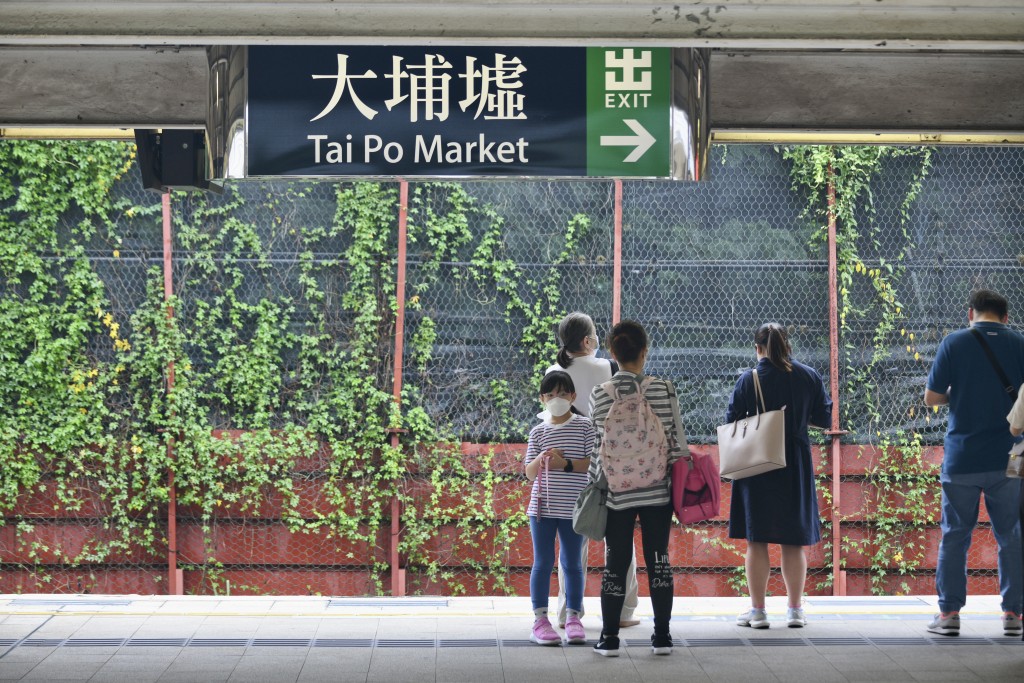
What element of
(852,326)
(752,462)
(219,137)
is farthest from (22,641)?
(852,326)

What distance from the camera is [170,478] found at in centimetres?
860

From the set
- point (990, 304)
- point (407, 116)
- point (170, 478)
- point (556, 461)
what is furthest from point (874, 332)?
point (170, 478)

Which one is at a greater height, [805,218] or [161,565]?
[805,218]

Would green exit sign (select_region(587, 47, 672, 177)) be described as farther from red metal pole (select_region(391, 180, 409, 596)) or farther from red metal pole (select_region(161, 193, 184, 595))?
red metal pole (select_region(161, 193, 184, 595))

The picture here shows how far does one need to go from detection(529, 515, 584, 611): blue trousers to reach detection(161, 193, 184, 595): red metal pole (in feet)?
12.0

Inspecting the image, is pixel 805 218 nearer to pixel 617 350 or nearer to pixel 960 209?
pixel 960 209

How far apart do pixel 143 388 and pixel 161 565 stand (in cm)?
127

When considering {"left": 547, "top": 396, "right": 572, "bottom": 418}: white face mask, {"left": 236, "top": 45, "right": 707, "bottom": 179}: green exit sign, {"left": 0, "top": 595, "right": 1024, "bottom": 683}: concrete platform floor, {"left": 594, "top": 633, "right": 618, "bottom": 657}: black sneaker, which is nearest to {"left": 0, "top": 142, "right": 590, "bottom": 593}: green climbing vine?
{"left": 0, "top": 595, "right": 1024, "bottom": 683}: concrete platform floor

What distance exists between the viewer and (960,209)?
350 inches

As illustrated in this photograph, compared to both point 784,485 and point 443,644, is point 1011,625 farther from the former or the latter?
point 443,644

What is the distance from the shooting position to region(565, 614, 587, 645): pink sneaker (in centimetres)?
580

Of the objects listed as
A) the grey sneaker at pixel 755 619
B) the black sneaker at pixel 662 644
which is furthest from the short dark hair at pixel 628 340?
the grey sneaker at pixel 755 619

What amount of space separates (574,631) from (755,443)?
4.22ft

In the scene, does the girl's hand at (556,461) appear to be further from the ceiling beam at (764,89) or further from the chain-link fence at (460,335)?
the chain-link fence at (460,335)
